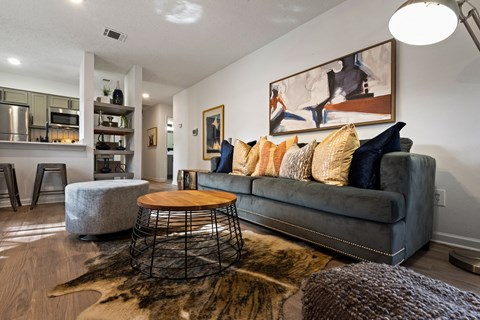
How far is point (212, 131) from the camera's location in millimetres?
4738

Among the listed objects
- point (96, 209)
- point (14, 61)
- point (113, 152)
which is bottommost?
point (96, 209)

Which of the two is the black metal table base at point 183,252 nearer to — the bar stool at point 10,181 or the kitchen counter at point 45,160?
the bar stool at point 10,181

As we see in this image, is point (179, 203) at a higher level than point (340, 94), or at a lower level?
lower

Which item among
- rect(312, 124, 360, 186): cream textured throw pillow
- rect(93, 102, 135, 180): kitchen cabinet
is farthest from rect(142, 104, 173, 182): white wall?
rect(312, 124, 360, 186): cream textured throw pillow

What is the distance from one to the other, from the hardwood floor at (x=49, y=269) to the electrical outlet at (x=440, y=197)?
345mm

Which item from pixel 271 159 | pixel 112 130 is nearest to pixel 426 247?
pixel 271 159

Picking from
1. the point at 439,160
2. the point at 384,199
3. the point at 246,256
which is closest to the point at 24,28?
the point at 246,256

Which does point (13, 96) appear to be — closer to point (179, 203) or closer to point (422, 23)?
point (179, 203)

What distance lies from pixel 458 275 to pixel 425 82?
1535 millimetres

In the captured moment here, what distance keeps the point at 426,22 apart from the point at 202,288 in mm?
2237

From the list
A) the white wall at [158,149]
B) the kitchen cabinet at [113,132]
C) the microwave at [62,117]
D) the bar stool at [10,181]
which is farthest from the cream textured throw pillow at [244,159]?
the microwave at [62,117]

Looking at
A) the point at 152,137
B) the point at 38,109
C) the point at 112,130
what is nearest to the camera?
the point at 112,130

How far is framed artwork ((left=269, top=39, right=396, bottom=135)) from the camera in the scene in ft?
7.36

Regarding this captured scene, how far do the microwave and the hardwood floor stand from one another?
365cm
